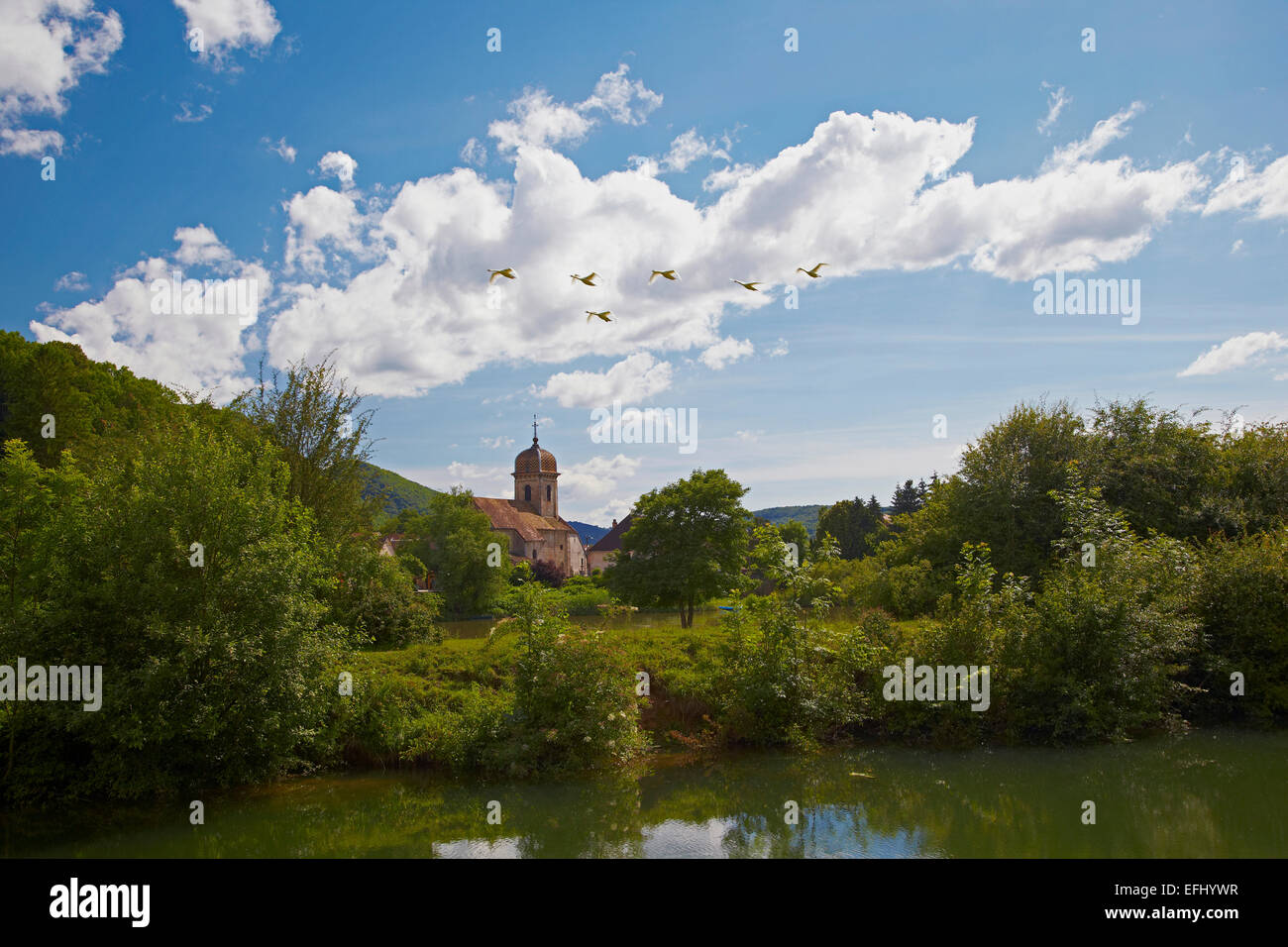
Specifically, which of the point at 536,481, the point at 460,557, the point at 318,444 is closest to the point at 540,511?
the point at 536,481

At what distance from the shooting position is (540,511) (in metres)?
104

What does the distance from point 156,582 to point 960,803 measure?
12521 mm

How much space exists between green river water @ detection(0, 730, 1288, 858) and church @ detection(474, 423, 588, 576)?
79147 mm

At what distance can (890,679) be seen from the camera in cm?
1638

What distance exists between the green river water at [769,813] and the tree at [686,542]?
66.9 ft

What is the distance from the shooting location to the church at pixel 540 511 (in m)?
94.4

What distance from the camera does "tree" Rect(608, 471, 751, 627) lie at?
3588 centimetres

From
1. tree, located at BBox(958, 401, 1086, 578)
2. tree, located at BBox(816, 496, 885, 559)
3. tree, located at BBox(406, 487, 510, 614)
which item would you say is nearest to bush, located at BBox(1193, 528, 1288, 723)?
tree, located at BBox(958, 401, 1086, 578)

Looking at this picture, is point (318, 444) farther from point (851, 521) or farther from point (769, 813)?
point (851, 521)

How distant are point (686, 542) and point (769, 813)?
24.8m

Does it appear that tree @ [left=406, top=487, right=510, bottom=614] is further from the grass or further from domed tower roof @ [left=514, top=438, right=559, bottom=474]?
domed tower roof @ [left=514, top=438, right=559, bottom=474]

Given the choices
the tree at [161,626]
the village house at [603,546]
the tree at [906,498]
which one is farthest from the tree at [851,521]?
the tree at [161,626]
